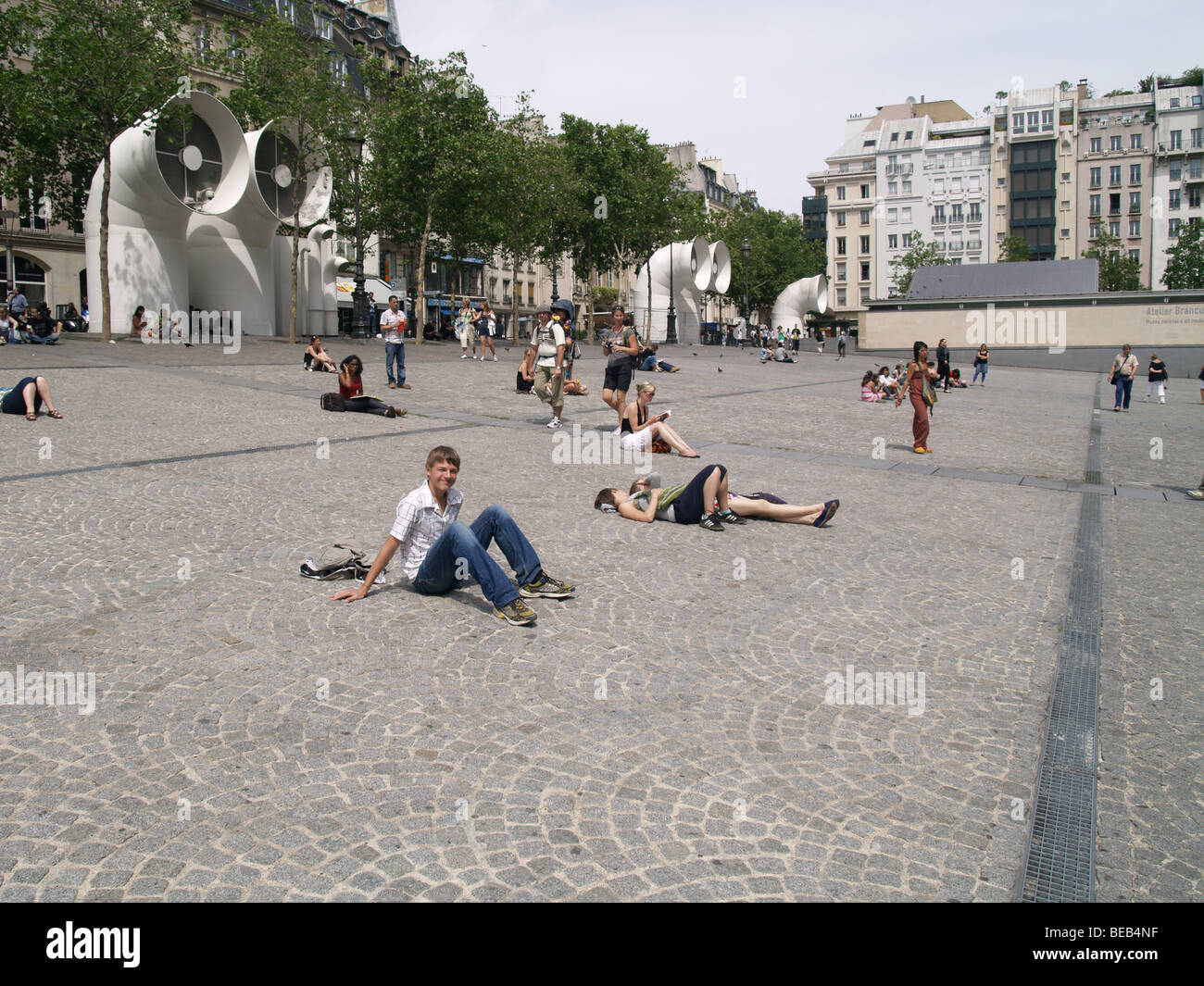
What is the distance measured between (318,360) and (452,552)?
17352 millimetres

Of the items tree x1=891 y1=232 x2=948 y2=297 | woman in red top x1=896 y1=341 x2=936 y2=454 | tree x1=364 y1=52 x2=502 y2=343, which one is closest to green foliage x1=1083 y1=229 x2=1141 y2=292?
tree x1=891 y1=232 x2=948 y2=297

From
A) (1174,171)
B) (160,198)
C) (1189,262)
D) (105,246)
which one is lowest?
(105,246)

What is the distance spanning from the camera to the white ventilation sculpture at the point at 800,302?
79375mm

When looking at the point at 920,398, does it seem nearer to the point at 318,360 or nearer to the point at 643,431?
the point at 643,431

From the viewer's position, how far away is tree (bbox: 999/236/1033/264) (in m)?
81.6

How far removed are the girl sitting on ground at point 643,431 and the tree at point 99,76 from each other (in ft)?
69.9

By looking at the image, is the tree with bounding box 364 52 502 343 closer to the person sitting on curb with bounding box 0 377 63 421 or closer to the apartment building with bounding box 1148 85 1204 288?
the person sitting on curb with bounding box 0 377 63 421

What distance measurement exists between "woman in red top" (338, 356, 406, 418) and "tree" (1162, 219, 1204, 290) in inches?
2693

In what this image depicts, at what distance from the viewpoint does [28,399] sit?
12.2m

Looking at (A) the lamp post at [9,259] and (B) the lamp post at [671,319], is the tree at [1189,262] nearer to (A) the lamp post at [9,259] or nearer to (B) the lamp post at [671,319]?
(B) the lamp post at [671,319]

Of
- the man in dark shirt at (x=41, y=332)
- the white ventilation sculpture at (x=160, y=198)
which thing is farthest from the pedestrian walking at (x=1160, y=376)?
the man in dark shirt at (x=41, y=332)

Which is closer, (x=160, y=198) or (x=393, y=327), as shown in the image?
(x=393, y=327)

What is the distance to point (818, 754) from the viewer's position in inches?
154

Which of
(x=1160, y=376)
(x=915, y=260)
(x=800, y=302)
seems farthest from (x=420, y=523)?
(x=915, y=260)
